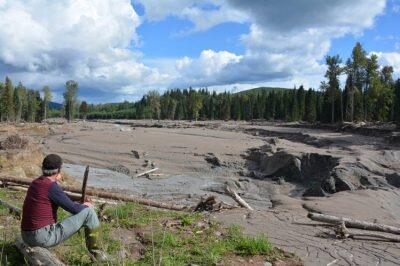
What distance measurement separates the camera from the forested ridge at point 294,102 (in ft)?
230

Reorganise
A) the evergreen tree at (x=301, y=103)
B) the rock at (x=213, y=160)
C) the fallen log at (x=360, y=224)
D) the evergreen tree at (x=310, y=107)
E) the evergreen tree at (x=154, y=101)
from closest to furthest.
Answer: the fallen log at (x=360, y=224)
the rock at (x=213, y=160)
the evergreen tree at (x=310, y=107)
the evergreen tree at (x=301, y=103)
the evergreen tree at (x=154, y=101)

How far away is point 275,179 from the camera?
2855 cm

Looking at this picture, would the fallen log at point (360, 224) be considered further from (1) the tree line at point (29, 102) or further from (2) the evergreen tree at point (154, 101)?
(2) the evergreen tree at point (154, 101)

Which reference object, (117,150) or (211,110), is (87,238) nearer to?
(117,150)

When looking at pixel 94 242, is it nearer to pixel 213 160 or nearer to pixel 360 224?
pixel 360 224

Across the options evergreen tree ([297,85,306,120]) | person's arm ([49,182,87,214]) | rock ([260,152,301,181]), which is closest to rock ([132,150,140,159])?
rock ([260,152,301,181])

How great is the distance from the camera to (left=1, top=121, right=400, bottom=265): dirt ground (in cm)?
1011

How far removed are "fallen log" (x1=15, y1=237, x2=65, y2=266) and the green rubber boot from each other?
626mm

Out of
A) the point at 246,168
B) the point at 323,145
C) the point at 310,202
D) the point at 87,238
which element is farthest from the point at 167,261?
the point at 323,145

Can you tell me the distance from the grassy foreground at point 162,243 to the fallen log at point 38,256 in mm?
Result: 313

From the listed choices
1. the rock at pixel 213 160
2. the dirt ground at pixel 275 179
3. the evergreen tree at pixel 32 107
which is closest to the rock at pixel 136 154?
the dirt ground at pixel 275 179

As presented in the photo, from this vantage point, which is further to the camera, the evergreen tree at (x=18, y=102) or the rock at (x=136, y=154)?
the evergreen tree at (x=18, y=102)

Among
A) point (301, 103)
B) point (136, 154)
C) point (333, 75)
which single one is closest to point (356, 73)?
point (333, 75)

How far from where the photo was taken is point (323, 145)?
1610 inches
